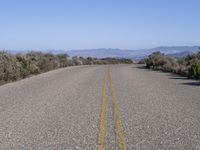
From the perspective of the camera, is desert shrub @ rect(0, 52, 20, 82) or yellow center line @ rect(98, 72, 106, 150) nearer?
yellow center line @ rect(98, 72, 106, 150)

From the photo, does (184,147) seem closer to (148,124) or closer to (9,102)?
(148,124)

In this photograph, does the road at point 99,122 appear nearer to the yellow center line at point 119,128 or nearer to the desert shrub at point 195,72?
the yellow center line at point 119,128

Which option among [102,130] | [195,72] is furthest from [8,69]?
[102,130]

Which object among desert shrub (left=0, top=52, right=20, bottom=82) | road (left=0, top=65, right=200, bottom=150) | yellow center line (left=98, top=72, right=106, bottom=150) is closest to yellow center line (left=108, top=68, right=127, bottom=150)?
road (left=0, top=65, right=200, bottom=150)


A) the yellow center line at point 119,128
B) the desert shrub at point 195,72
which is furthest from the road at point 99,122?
the desert shrub at point 195,72

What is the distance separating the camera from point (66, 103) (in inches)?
649

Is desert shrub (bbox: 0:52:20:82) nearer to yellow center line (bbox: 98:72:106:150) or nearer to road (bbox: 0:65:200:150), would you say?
road (bbox: 0:65:200:150)

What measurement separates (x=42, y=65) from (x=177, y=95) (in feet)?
95.1

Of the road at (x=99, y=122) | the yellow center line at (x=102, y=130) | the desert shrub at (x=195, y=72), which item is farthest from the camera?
the desert shrub at (x=195, y=72)

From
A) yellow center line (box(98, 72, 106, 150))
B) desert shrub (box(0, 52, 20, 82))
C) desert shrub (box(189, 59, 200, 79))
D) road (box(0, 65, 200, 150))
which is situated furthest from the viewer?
desert shrub (box(189, 59, 200, 79))

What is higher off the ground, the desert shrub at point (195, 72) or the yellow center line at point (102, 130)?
the yellow center line at point (102, 130)

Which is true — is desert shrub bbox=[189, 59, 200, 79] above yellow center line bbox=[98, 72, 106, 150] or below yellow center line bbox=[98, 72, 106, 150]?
below

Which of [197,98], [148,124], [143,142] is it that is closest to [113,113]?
[148,124]

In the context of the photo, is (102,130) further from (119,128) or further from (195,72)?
(195,72)
